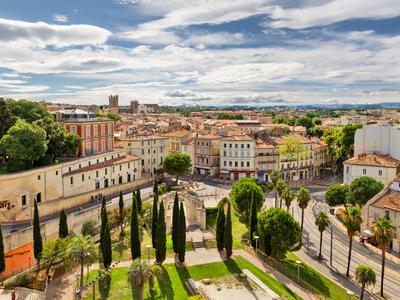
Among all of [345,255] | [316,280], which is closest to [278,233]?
[316,280]

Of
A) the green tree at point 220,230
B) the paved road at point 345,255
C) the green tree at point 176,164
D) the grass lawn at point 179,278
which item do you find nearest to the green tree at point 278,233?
the grass lawn at point 179,278

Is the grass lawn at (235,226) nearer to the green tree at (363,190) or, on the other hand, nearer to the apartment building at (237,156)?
the green tree at (363,190)

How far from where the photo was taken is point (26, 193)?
5234 centimetres

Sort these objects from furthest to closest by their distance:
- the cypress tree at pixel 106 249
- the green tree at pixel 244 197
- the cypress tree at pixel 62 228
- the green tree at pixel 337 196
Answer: the green tree at pixel 337 196 → the green tree at pixel 244 197 → the cypress tree at pixel 62 228 → the cypress tree at pixel 106 249

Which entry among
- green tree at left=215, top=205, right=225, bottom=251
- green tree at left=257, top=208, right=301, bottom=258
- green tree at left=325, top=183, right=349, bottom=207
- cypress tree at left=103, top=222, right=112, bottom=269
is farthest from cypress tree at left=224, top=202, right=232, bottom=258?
green tree at left=325, top=183, right=349, bottom=207

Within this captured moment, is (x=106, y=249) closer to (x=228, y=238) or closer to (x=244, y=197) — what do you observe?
(x=228, y=238)

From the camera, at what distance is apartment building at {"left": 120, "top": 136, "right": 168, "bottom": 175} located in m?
81.9

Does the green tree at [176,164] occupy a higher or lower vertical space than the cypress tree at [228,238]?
higher

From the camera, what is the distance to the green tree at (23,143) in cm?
5259

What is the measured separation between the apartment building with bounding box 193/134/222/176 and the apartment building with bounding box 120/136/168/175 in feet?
37.1

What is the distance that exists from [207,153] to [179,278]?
58780mm

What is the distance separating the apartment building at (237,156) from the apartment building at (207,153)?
2410mm

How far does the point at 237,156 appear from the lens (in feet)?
305

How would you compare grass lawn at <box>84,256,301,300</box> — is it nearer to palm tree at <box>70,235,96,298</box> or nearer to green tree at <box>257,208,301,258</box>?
palm tree at <box>70,235,96,298</box>
